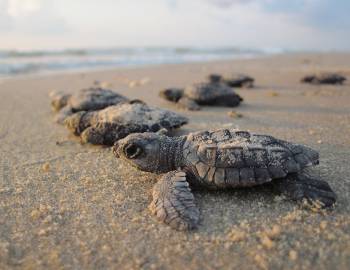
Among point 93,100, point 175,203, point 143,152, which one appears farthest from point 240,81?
point 175,203

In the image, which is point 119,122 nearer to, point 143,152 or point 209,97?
point 143,152

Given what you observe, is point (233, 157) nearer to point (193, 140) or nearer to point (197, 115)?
point (193, 140)

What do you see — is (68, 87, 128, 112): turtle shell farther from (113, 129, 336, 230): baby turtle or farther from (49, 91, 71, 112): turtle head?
(113, 129, 336, 230): baby turtle

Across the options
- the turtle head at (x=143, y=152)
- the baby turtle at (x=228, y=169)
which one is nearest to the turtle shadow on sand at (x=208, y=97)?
the turtle head at (x=143, y=152)

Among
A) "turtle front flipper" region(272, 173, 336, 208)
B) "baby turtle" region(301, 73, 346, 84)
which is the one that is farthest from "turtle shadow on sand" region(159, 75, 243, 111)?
"turtle front flipper" region(272, 173, 336, 208)

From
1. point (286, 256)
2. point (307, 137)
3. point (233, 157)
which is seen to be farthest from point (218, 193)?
point (307, 137)

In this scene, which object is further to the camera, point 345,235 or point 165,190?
point 165,190
